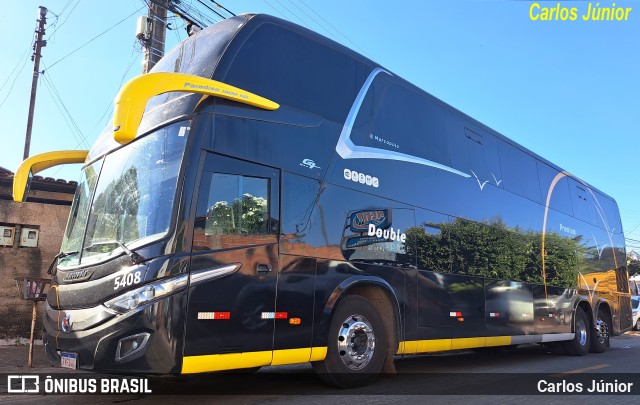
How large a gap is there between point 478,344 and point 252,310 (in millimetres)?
4772

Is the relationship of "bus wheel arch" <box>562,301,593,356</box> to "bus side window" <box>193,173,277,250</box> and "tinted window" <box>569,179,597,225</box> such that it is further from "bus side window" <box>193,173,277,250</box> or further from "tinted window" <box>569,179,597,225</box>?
"bus side window" <box>193,173,277,250</box>

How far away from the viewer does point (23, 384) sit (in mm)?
6418

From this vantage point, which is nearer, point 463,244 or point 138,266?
point 138,266

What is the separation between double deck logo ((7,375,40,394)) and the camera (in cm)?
620

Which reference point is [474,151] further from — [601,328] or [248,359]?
[601,328]

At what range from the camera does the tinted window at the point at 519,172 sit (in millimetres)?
10062

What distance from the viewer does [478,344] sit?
835 cm

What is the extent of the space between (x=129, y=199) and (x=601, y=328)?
11.6 metres

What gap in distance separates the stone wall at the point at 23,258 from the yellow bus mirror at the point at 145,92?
6.49 m

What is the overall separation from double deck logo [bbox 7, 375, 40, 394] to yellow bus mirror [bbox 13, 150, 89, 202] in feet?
7.77

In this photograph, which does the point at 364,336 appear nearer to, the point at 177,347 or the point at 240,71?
the point at 177,347

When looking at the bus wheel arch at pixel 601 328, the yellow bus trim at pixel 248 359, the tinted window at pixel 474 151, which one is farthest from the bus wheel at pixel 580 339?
the yellow bus trim at pixel 248 359

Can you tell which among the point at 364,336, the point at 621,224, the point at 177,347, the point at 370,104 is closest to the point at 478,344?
the point at 364,336

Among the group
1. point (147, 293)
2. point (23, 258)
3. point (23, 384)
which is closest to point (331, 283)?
point (147, 293)
